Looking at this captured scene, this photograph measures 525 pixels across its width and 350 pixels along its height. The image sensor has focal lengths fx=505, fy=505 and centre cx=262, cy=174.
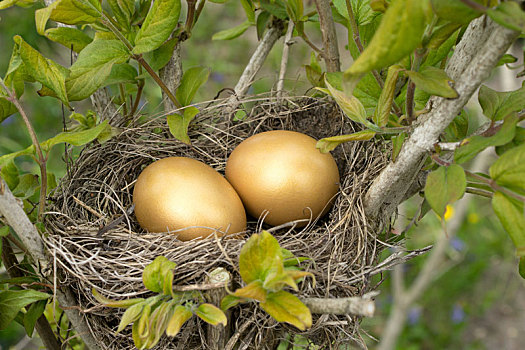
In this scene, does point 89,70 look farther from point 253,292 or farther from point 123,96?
point 253,292

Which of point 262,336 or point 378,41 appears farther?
point 262,336

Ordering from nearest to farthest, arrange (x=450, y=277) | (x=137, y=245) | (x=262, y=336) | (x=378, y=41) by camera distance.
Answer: (x=378, y=41) → (x=262, y=336) → (x=137, y=245) → (x=450, y=277)

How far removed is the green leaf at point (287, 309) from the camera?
0.54 metres

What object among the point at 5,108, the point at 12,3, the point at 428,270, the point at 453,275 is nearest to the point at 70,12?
the point at 12,3

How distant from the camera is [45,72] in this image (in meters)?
0.71

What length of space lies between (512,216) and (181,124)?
1.74 feet

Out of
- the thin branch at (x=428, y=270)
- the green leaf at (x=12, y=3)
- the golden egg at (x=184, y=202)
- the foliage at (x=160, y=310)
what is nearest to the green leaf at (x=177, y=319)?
the foliage at (x=160, y=310)

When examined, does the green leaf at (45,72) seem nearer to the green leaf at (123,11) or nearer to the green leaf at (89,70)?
the green leaf at (89,70)

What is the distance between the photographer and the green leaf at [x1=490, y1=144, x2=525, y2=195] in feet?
1.64

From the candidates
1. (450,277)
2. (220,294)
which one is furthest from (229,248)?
(450,277)

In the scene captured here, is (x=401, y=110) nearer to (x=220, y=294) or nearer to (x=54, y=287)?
(x=220, y=294)

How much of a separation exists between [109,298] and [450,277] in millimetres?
1876

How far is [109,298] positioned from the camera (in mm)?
702

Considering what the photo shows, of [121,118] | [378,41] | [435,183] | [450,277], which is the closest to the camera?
[378,41]
